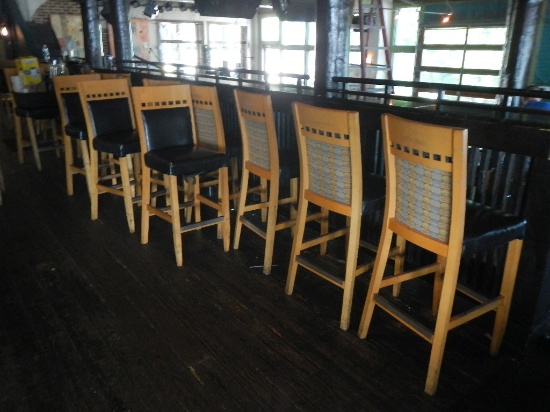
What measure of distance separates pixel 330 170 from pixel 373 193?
0.83ft

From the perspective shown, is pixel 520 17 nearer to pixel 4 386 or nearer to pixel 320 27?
pixel 320 27

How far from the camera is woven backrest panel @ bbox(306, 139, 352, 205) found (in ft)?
6.19

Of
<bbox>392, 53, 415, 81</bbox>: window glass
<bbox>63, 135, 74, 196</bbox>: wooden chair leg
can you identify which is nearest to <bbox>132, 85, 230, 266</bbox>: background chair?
<bbox>63, 135, 74, 196</bbox>: wooden chair leg

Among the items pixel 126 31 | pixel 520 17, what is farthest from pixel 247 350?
pixel 126 31

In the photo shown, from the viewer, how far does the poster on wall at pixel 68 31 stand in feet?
32.7

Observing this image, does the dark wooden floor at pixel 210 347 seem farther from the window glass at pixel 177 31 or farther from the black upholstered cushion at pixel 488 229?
the window glass at pixel 177 31

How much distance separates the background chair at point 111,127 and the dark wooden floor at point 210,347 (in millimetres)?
535

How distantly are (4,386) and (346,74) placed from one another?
2570mm

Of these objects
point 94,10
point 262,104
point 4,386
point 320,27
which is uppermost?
point 94,10

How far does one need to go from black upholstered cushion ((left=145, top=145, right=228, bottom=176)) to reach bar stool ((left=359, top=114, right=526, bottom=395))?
3.69 feet

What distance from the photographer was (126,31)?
5.60 metres

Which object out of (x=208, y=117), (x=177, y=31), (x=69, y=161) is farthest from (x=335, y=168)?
(x=177, y=31)

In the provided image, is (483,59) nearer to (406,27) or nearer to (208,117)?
(406,27)

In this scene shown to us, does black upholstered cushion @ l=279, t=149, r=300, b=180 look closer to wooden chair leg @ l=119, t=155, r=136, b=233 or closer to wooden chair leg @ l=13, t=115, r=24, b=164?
wooden chair leg @ l=119, t=155, r=136, b=233
